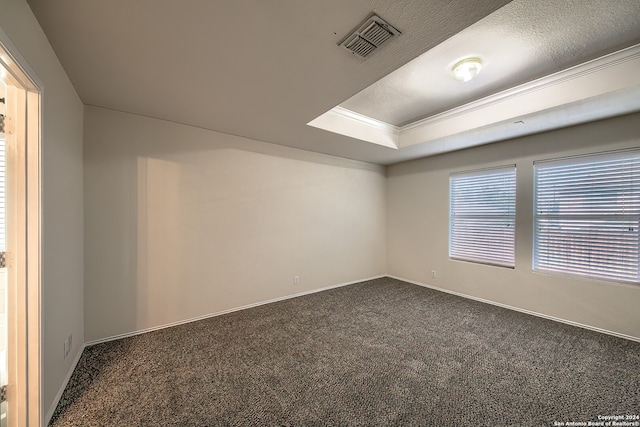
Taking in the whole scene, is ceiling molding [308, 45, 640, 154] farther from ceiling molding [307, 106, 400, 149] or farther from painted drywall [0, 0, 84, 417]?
painted drywall [0, 0, 84, 417]

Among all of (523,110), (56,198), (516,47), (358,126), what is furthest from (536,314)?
(56,198)

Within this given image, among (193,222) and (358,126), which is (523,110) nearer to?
(358,126)

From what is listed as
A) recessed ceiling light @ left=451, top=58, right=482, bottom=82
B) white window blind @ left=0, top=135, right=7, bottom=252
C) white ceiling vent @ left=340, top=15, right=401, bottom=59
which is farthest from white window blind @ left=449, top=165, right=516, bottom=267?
white window blind @ left=0, top=135, right=7, bottom=252

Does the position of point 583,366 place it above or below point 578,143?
below

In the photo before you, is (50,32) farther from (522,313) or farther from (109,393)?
(522,313)

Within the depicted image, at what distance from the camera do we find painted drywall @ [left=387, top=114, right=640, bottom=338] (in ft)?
9.11

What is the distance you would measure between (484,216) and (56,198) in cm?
510

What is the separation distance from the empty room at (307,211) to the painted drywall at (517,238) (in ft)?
0.08

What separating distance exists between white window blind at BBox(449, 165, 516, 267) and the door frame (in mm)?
4957

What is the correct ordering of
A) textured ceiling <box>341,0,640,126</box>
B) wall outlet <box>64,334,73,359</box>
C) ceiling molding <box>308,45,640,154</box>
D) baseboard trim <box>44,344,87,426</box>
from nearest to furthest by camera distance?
baseboard trim <box>44,344,87,426</box>, textured ceiling <box>341,0,640,126</box>, wall outlet <box>64,334,73,359</box>, ceiling molding <box>308,45,640,154</box>

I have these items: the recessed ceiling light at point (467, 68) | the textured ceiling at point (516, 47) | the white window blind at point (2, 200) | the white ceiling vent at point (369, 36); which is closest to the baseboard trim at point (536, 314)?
the textured ceiling at point (516, 47)

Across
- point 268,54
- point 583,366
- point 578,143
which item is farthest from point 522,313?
point 268,54

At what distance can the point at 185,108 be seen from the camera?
8.57ft

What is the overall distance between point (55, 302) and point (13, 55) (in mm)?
1571
